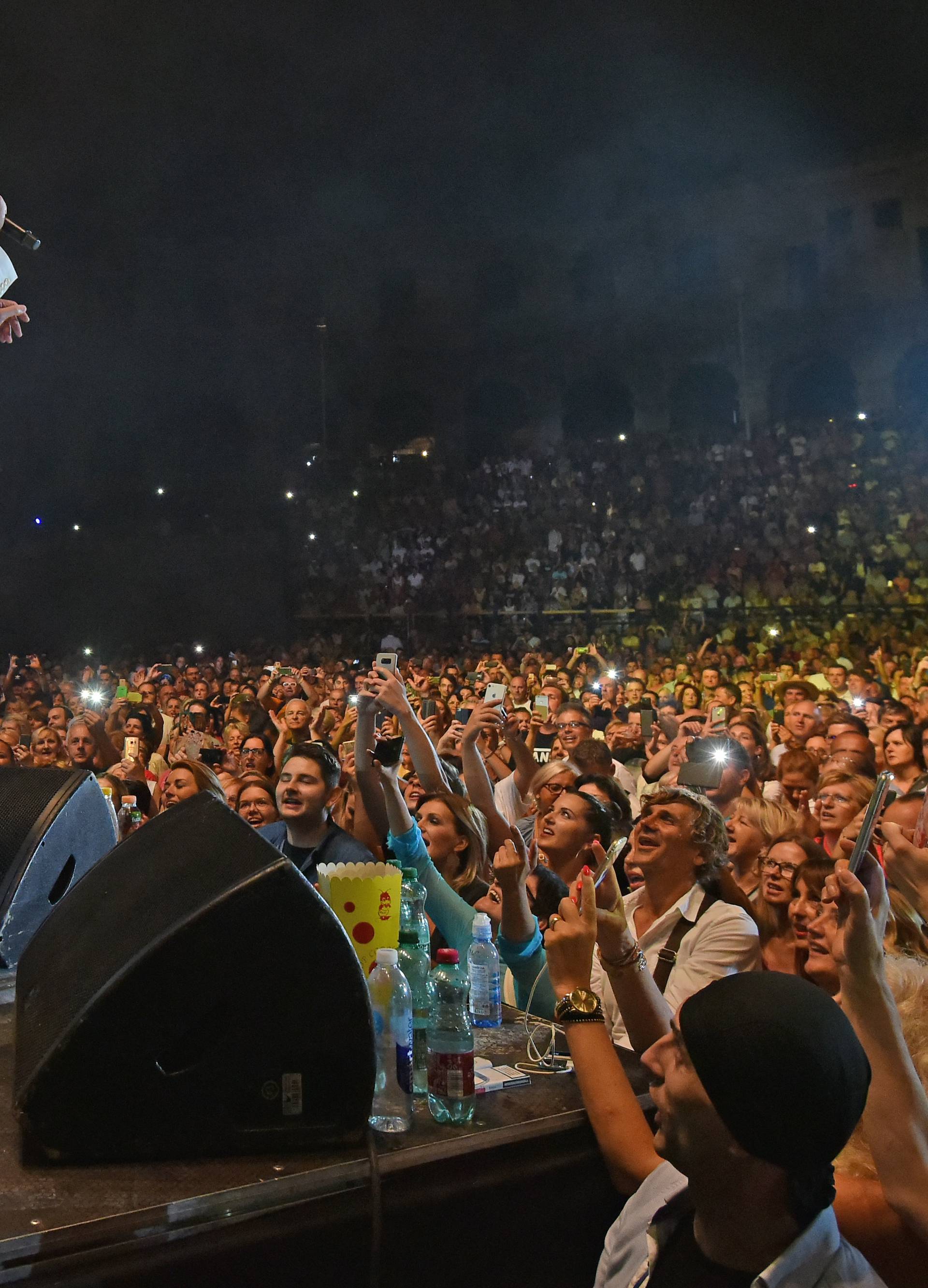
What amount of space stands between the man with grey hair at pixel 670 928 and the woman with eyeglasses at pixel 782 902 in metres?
0.36

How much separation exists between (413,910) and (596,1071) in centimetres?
73

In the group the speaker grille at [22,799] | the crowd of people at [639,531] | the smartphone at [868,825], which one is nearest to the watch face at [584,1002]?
the smartphone at [868,825]

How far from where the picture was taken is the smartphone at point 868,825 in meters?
1.57

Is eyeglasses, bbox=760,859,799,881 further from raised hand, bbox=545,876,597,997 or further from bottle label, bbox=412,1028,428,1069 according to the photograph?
bottle label, bbox=412,1028,428,1069

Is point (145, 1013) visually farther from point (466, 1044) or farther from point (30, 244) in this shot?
point (30, 244)

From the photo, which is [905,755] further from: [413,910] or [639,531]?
[639,531]

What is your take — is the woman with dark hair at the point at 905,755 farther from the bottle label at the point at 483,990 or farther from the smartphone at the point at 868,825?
the smartphone at the point at 868,825

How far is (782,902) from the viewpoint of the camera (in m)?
3.14

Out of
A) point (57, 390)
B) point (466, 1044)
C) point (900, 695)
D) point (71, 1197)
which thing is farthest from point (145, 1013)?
point (57, 390)

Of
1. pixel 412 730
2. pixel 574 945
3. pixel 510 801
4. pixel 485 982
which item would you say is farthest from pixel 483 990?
pixel 510 801

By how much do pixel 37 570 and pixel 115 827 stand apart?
62.0 feet

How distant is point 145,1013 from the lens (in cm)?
141

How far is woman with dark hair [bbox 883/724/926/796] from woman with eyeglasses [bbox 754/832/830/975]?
2160mm

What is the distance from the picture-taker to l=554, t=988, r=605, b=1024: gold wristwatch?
178 centimetres
